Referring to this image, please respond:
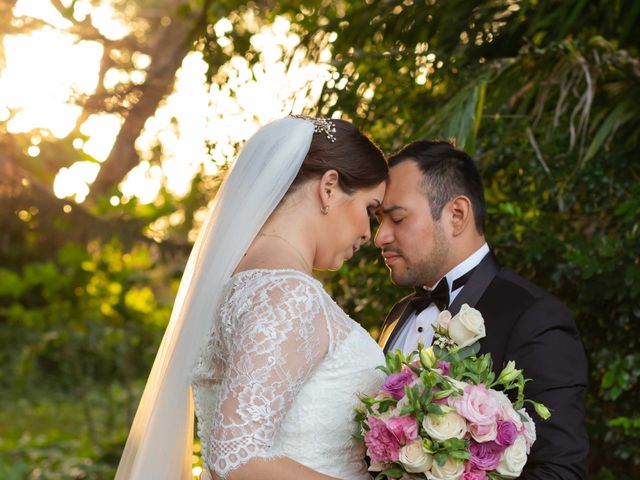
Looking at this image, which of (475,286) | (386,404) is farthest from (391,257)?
(386,404)

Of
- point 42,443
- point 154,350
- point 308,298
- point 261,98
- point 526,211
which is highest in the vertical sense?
point 261,98

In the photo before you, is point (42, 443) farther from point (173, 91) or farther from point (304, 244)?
point (304, 244)

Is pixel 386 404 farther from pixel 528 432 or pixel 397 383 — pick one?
pixel 528 432

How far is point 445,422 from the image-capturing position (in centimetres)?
221

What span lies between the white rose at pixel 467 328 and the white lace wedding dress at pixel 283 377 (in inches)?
10.3

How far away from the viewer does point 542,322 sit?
281 cm

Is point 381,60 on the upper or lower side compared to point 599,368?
upper

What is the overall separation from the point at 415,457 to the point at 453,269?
3.63ft

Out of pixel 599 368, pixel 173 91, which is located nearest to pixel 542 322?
pixel 599 368

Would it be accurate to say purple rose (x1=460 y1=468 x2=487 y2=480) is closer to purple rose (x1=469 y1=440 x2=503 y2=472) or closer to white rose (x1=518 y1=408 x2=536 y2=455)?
purple rose (x1=469 y1=440 x2=503 y2=472)

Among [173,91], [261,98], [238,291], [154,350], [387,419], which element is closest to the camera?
[387,419]

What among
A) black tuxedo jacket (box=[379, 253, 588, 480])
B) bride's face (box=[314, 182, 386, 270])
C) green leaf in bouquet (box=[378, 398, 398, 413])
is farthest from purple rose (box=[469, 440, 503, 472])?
bride's face (box=[314, 182, 386, 270])

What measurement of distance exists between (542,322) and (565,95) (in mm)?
1569

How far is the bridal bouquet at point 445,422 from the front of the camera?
2203 mm
